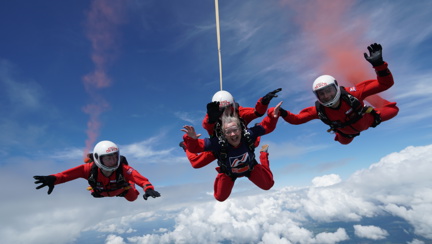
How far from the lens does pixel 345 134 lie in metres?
7.22

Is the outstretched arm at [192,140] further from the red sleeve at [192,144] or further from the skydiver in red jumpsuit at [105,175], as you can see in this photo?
the skydiver in red jumpsuit at [105,175]

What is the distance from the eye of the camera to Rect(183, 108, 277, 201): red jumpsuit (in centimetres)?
558

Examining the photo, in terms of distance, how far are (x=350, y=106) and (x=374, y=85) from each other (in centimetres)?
71

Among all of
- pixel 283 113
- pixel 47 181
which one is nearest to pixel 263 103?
pixel 283 113

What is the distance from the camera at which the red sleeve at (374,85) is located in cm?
552

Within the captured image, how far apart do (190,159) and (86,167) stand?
3314 millimetres

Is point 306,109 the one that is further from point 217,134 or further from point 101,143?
point 101,143

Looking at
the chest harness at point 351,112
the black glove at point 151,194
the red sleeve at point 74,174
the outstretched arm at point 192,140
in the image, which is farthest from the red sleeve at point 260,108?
the red sleeve at point 74,174

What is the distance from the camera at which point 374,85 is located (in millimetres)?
5902

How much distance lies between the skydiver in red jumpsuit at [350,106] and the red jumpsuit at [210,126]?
→ 58 centimetres

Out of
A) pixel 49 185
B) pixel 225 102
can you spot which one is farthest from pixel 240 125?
pixel 49 185

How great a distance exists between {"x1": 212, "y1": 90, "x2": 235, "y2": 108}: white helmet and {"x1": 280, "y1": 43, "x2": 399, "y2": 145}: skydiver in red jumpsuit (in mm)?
1533

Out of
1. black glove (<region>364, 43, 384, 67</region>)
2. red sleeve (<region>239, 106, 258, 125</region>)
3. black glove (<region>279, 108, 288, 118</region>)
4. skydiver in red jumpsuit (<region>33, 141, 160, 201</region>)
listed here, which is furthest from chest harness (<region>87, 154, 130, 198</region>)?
black glove (<region>364, 43, 384, 67</region>)

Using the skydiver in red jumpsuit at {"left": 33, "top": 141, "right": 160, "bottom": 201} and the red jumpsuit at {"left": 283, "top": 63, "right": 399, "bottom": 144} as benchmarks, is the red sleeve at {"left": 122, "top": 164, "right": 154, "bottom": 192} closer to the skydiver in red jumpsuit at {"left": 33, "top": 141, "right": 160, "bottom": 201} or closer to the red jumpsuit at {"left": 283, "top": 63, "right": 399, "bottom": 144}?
the skydiver in red jumpsuit at {"left": 33, "top": 141, "right": 160, "bottom": 201}
